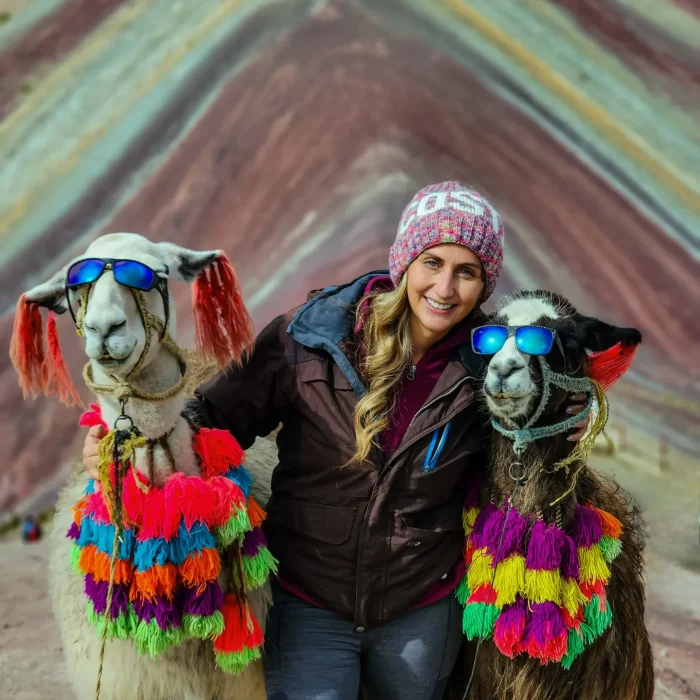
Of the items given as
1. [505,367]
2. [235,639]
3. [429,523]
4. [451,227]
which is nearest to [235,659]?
[235,639]

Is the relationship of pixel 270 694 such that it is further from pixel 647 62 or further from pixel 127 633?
pixel 647 62

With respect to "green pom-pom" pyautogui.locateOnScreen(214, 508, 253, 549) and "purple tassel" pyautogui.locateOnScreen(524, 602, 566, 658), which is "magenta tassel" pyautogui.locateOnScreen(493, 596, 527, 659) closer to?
"purple tassel" pyautogui.locateOnScreen(524, 602, 566, 658)

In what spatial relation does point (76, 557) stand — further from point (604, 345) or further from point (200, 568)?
point (604, 345)

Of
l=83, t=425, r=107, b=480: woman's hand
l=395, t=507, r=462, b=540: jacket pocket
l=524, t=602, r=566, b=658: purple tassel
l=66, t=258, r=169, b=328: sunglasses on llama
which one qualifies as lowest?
l=524, t=602, r=566, b=658: purple tassel

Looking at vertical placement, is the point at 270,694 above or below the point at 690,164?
above

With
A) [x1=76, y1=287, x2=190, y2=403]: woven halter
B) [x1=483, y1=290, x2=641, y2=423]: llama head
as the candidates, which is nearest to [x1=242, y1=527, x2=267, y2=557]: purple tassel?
[x1=76, y1=287, x2=190, y2=403]: woven halter

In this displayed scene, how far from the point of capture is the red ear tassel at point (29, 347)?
1.48 metres

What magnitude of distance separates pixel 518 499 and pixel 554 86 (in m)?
3.02

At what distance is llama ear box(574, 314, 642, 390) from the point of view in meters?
1.65

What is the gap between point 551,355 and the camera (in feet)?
5.30

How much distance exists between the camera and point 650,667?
209cm

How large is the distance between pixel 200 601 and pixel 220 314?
23.1 inches

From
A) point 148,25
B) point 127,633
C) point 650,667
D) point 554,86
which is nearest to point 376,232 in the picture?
point 554,86

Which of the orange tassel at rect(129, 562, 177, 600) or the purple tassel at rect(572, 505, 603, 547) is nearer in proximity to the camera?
the orange tassel at rect(129, 562, 177, 600)
